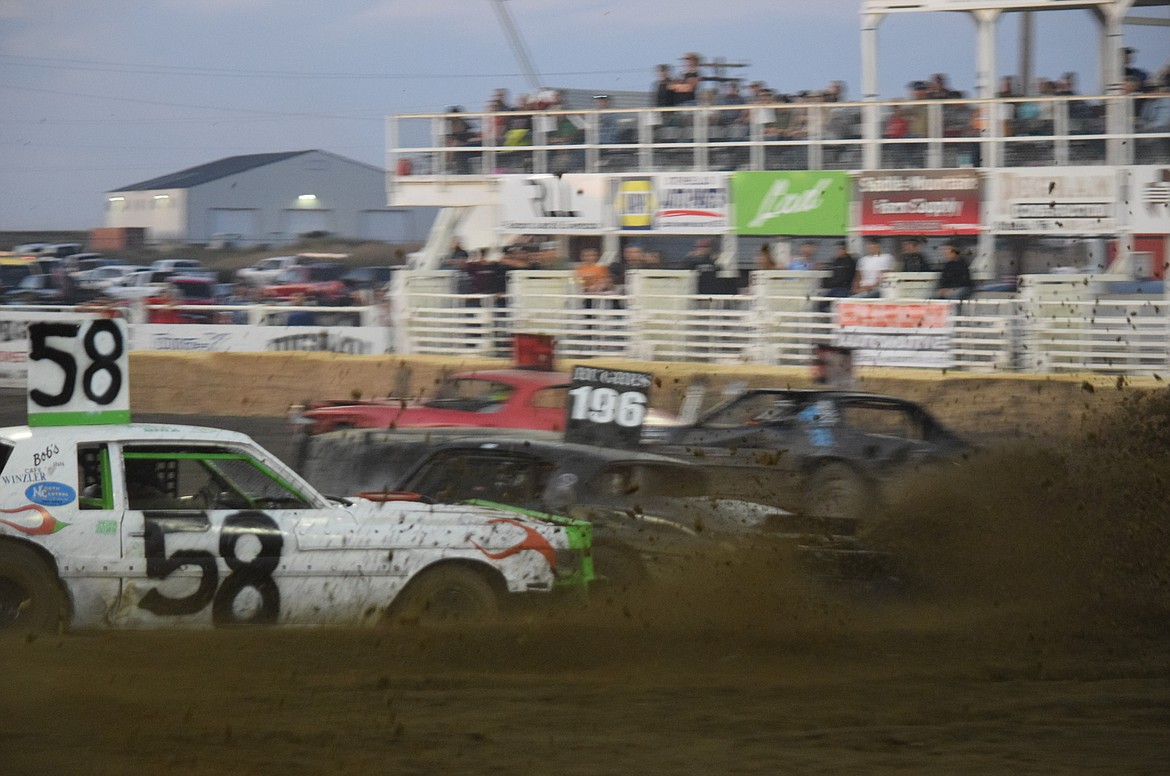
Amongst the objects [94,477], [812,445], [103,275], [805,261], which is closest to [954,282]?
[805,261]

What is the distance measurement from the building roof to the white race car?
4325cm

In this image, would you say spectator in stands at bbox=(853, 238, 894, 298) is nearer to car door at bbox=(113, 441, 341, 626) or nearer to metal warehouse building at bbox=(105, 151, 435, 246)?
car door at bbox=(113, 441, 341, 626)

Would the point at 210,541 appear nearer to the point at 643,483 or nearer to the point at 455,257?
the point at 643,483

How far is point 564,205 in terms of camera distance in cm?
1769

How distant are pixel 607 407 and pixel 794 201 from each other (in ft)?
29.9

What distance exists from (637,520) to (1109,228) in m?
11.2

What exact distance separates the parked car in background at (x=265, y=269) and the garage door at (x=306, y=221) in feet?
48.2

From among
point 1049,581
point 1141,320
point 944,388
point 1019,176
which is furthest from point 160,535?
point 1019,176

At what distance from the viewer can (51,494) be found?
5293 millimetres

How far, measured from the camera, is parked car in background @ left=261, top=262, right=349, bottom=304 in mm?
26172

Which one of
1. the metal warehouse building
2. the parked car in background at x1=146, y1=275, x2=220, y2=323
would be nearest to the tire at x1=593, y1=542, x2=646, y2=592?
the parked car in background at x1=146, y1=275, x2=220, y2=323

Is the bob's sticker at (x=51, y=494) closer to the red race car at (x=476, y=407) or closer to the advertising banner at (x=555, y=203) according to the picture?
the red race car at (x=476, y=407)

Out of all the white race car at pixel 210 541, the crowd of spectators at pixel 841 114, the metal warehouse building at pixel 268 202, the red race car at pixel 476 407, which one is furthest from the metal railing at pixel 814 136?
the metal warehouse building at pixel 268 202

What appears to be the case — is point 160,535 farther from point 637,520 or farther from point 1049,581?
point 1049,581
